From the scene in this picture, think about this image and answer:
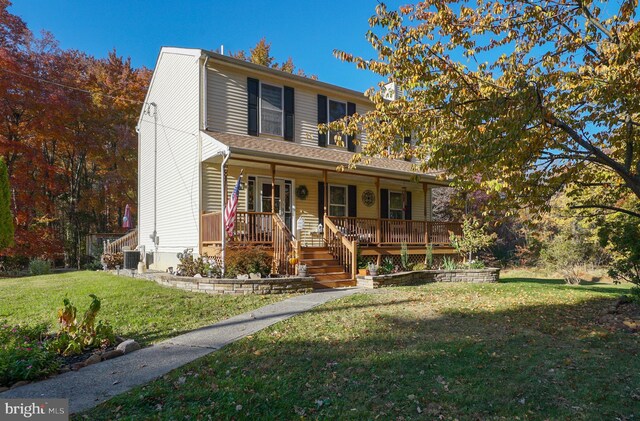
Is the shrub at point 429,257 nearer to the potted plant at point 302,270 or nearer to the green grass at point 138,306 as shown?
the potted plant at point 302,270

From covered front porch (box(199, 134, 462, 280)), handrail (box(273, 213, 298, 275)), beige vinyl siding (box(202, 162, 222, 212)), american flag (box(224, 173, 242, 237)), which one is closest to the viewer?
american flag (box(224, 173, 242, 237))

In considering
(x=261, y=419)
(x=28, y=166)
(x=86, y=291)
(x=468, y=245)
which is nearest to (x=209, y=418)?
(x=261, y=419)

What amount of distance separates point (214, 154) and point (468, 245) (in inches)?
375

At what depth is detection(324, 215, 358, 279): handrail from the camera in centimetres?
1159

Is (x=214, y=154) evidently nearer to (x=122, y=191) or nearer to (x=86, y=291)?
(x=86, y=291)

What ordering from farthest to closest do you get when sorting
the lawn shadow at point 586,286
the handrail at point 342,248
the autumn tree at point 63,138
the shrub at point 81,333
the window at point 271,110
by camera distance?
the autumn tree at point 63,138, the window at point 271,110, the handrail at point 342,248, the lawn shadow at point 586,286, the shrub at point 81,333

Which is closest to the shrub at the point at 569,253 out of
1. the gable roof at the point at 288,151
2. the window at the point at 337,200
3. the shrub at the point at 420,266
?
the shrub at the point at 420,266

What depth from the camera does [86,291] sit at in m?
9.68

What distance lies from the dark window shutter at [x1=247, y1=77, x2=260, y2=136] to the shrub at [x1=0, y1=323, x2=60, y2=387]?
9.27 metres

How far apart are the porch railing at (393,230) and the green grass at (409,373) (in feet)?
21.1

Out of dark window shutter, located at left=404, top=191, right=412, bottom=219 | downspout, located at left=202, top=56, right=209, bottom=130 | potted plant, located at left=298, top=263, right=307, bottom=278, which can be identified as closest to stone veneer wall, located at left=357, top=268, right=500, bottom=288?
potted plant, located at left=298, top=263, right=307, bottom=278

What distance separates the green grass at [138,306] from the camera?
261 inches

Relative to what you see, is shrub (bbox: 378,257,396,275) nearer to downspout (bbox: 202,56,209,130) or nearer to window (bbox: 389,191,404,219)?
window (bbox: 389,191,404,219)

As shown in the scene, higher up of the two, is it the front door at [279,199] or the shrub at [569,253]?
the front door at [279,199]
